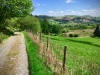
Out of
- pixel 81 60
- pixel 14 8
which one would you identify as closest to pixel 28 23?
pixel 14 8

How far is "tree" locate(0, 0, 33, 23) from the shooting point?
40531 millimetres

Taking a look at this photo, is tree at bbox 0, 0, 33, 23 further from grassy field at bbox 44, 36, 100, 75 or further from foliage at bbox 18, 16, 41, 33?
foliage at bbox 18, 16, 41, 33

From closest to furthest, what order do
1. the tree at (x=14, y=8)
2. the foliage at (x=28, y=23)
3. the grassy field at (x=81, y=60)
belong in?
1. the grassy field at (x=81, y=60)
2. the tree at (x=14, y=8)
3. the foliage at (x=28, y=23)

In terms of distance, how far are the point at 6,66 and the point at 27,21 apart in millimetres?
78188

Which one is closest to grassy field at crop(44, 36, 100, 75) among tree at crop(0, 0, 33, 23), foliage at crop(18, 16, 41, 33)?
tree at crop(0, 0, 33, 23)

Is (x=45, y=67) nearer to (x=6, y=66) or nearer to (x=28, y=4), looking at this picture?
(x=6, y=66)

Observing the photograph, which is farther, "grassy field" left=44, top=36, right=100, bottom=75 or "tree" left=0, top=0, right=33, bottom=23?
"tree" left=0, top=0, right=33, bottom=23

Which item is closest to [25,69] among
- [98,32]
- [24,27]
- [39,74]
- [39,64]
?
[39,64]

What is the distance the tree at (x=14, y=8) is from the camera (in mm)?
40531

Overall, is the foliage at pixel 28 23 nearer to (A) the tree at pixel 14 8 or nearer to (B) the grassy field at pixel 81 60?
(A) the tree at pixel 14 8

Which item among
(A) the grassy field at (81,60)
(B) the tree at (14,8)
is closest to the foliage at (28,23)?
(B) the tree at (14,8)

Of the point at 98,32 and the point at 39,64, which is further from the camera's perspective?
the point at 98,32

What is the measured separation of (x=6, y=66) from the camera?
15492 mm

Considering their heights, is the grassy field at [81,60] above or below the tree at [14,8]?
below
